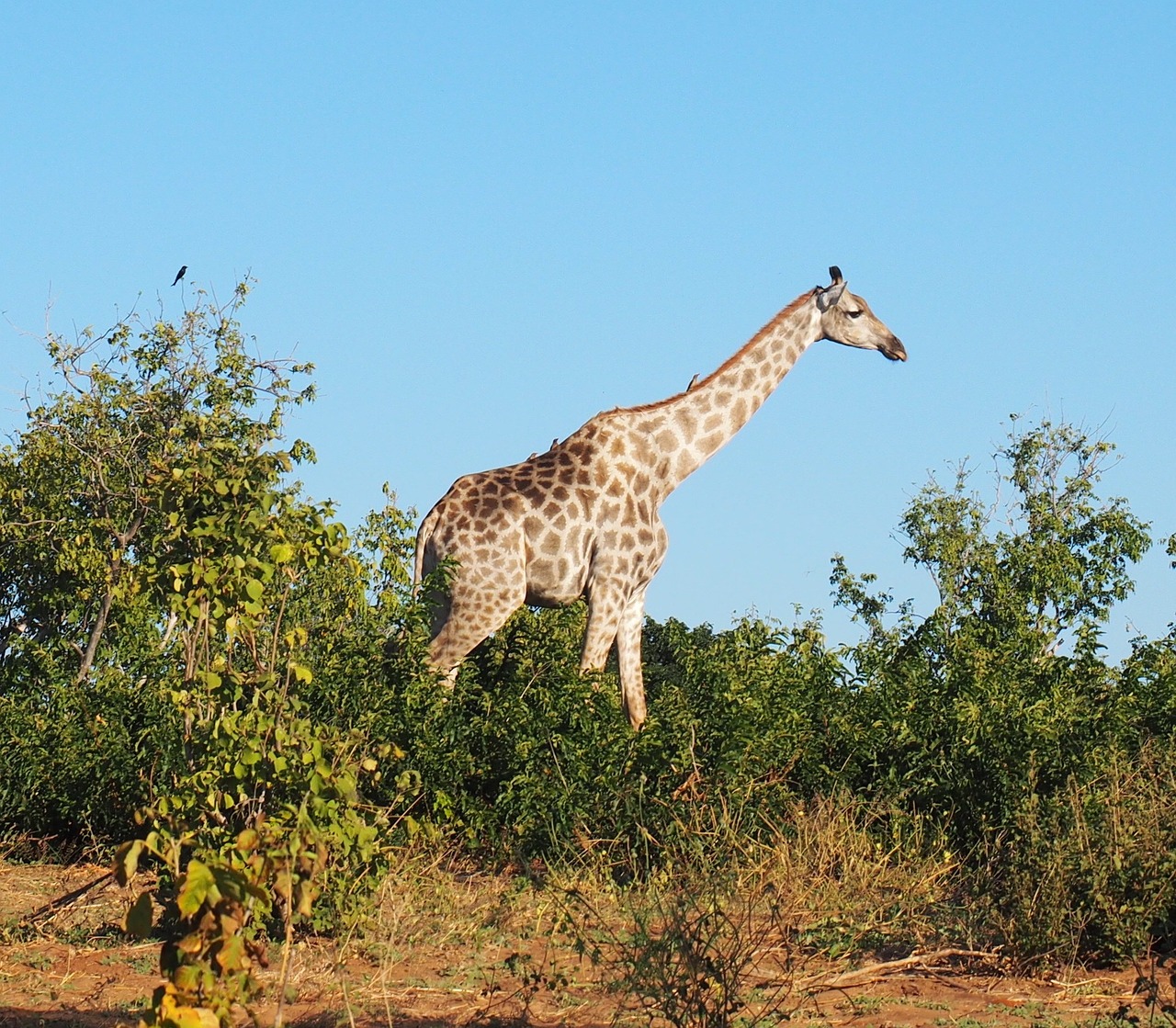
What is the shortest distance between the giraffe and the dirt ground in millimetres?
3242

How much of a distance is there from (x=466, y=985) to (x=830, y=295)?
7.36 m

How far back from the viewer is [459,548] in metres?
11.0

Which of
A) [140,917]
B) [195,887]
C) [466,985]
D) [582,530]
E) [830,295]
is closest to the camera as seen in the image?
[140,917]

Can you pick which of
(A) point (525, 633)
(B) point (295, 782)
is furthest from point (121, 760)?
(B) point (295, 782)

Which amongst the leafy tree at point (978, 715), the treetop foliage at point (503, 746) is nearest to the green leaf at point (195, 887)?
the treetop foliage at point (503, 746)

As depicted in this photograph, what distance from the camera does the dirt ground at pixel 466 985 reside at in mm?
6379

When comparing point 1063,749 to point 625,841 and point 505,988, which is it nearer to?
point 625,841

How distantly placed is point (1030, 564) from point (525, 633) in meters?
21.8

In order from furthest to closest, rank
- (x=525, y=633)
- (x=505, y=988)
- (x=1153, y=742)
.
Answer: (x=525, y=633) → (x=1153, y=742) → (x=505, y=988)

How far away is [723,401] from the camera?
485 inches

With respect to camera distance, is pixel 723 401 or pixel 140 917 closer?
pixel 140 917

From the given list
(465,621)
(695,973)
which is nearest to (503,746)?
(465,621)

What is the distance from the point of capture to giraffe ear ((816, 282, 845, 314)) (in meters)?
12.7

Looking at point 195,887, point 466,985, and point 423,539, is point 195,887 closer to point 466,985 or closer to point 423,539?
point 466,985
